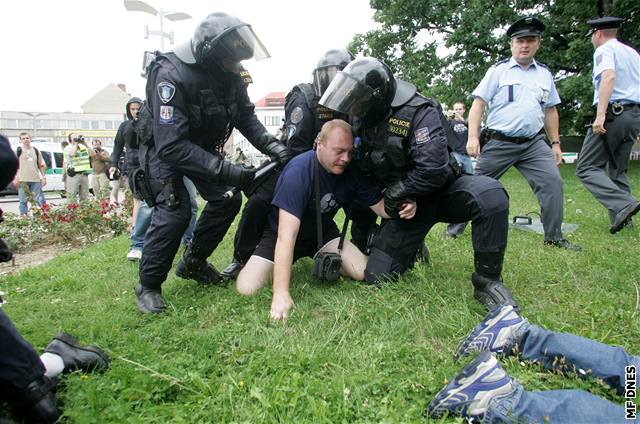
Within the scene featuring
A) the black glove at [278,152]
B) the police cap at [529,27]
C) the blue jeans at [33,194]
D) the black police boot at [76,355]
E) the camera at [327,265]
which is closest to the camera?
the black police boot at [76,355]

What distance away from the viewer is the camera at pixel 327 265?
3.09 metres

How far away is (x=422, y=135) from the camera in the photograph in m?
2.73

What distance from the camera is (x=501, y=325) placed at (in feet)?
6.66

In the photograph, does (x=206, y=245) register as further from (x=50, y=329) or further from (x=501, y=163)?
(x=501, y=163)

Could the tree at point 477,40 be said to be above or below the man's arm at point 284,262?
above

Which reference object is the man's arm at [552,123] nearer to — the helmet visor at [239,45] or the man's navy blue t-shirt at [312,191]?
the man's navy blue t-shirt at [312,191]

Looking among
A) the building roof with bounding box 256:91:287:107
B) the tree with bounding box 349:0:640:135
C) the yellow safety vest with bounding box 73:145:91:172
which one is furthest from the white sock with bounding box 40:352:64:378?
the building roof with bounding box 256:91:287:107

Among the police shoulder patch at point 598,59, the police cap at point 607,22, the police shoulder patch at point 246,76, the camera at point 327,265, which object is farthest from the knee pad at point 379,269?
the police cap at point 607,22

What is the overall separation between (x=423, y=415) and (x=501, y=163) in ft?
9.87

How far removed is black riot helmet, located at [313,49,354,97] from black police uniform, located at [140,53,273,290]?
1.82ft

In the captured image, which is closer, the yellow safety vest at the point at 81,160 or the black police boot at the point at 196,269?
the black police boot at the point at 196,269

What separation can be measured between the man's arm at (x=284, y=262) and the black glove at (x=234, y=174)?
14.0 inches

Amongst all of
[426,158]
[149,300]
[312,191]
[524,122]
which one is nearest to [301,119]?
[312,191]

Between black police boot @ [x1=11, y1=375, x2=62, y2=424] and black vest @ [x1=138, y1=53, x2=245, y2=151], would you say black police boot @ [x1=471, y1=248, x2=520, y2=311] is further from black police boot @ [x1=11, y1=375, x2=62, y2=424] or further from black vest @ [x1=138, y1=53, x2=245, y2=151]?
black police boot @ [x1=11, y1=375, x2=62, y2=424]
